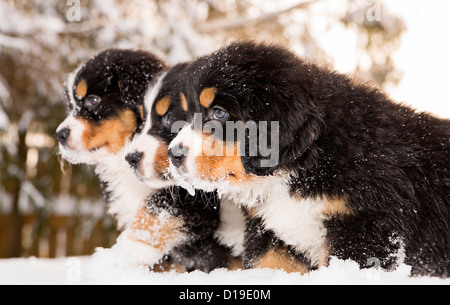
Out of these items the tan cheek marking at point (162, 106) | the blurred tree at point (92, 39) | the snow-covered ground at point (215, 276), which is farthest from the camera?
the blurred tree at point (92, 39)

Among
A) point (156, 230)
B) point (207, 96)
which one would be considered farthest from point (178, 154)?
point (156, 230)

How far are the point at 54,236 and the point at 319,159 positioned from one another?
7170mm

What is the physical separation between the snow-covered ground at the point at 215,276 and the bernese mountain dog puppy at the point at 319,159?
171 mm

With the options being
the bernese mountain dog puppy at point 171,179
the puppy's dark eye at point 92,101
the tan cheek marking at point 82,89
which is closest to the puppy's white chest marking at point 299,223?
the bernese mountain dog puppy at point 171,179

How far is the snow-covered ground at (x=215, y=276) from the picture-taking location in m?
2.14

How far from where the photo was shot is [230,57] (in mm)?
2662

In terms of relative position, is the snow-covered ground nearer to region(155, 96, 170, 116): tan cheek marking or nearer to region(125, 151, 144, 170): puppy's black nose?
region(125, 151, 144, 170): puppy's black nose

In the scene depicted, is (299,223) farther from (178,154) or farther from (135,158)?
(135,158)

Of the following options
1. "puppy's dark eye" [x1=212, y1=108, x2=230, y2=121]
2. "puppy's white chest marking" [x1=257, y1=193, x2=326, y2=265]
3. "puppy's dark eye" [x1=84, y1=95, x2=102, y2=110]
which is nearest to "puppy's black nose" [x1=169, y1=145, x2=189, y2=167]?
"puppy's dark eye" [x1=212, y1=108, x2=230, y2=121]

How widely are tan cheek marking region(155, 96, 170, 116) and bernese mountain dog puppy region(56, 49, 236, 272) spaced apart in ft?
1.03

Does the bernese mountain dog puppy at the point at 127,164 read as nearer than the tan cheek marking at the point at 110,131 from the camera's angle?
Yes

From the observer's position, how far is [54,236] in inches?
343

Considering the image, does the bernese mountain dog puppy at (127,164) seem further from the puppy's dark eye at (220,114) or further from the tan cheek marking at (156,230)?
the puppy's dark eye at (220,114)
